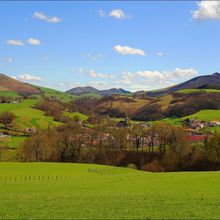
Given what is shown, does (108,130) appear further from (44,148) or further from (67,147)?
(44,148)

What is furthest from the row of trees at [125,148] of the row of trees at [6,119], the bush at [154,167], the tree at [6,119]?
the tree at [6,119]

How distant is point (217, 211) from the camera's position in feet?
82.7

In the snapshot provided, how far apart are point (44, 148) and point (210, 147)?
5682cm

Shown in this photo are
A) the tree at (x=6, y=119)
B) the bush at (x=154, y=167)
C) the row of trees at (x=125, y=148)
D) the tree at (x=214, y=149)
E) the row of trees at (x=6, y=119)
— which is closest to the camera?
the tree at (x=214, y=149)

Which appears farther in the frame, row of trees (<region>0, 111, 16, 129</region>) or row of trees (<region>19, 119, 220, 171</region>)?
row of trees (<region>0, 111, 16, 129</region>)

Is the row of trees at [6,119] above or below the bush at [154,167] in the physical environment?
above

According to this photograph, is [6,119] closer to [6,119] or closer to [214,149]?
[6,119]

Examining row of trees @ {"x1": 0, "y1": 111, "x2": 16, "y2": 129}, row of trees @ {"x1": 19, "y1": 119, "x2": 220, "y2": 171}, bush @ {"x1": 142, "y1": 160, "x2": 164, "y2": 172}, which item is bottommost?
bush @ {"x1": 142, "y1": 160, "x2": 164, "y2": 172}

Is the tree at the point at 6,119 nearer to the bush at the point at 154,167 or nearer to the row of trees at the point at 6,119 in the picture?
the row of trees at the point at 6,119

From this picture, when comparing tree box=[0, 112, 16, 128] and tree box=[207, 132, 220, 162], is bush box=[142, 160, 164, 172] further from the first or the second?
tree box=[0, 112, 16, 128]

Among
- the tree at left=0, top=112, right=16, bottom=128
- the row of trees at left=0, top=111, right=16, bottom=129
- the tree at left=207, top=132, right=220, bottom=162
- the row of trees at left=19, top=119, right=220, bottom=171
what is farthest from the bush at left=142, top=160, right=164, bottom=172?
→ the tree at left=0, top=112, right=16, bottom=128

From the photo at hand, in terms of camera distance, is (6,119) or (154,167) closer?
(154,167)

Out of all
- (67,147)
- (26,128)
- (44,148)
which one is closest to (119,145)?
(67,147)

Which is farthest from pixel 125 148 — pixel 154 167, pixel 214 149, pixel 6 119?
pixel 6 119
